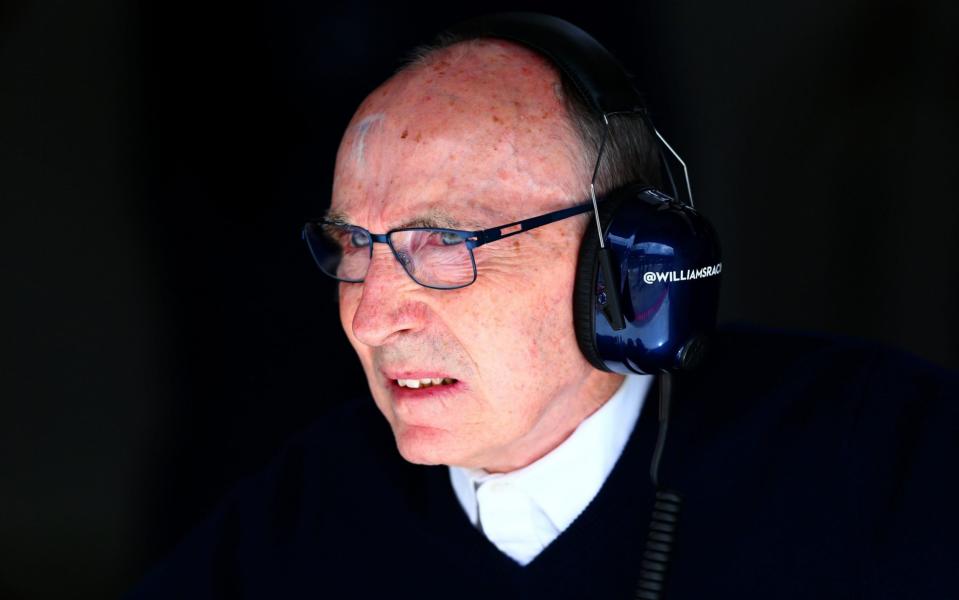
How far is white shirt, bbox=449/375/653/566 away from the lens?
59.9 inches

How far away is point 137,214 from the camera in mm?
2148

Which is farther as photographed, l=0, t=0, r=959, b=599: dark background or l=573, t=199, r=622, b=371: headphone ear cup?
l=0, t=0, r=959, b=599: dark background

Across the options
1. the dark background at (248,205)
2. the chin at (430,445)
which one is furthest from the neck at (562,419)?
the dark background at (248,205)

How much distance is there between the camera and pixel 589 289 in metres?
1.37

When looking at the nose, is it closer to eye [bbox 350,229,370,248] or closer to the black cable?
eye [bbox 350,229,370,248]

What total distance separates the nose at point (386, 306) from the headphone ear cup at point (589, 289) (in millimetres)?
223

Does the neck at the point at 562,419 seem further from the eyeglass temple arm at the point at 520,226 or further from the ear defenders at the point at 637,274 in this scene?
the eyeglass temple arm at the point at 520,226

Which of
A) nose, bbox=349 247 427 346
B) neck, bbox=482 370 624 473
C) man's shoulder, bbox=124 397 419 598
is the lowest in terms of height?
man's shoulder, bbox=124 397 419 598

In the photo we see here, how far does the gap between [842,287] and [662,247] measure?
1257 millimetres

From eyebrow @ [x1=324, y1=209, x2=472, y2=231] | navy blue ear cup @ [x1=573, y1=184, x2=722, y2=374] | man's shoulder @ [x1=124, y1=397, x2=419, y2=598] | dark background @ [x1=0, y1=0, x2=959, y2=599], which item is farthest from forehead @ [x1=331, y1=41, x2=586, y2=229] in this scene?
dark background @ [x1=0, y1=0, x2=959, y2=599]

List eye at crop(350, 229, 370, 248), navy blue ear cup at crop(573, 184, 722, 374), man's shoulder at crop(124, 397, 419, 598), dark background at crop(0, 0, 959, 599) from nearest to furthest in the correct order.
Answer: navy blue ear cup at crop(573, 184, 722, 374)
eye at crop(350, 229, 370, 248)
man's shoulder at crop(124, 397, 419, 598)
dark background at crop(0, 0, 959, 599)

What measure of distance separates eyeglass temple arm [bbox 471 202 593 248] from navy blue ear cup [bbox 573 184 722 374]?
1.5 inches

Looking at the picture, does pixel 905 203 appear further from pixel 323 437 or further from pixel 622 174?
pixel 323 437

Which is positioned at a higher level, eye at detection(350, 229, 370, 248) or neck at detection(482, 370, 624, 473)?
eye at detection(350, 229, 370, 248)
